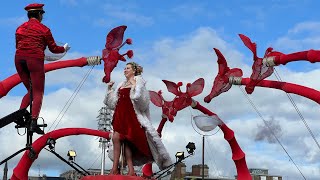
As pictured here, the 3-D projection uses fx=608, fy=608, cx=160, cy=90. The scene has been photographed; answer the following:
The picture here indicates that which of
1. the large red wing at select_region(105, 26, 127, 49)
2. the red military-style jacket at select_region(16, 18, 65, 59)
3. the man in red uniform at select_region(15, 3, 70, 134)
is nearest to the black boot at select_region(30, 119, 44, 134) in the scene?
the man in red uniform at select_region(15, 3, 70, 134)

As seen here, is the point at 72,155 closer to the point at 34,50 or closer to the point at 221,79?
the point at 34,50

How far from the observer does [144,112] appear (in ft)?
31.1

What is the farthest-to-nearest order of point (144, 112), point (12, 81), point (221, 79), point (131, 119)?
point (221, 79)
point (12, 81)
point (144, 112)
point (131, 119)

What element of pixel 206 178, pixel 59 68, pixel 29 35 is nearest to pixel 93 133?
pixel 59 68

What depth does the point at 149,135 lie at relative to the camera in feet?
31.1

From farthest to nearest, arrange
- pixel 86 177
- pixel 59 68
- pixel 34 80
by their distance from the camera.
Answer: pixel 59 68 < pixel 86 177 < pixel 34 80

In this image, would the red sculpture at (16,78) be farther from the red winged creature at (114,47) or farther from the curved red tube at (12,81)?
the red winged creature at (114,47)

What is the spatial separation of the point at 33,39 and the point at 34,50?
0.50 feet

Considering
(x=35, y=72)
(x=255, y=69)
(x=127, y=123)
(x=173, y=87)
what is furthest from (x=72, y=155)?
(x=255, y=69)

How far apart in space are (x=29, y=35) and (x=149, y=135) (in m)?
3.04

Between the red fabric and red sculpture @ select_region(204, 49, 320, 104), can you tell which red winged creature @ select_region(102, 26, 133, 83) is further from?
red sculpture @ select_region(204, 49, 320, 104)

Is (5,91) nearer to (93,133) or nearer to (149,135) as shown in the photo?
(93,133)

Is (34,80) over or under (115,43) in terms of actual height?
under

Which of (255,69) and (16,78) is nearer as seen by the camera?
(255,69)
